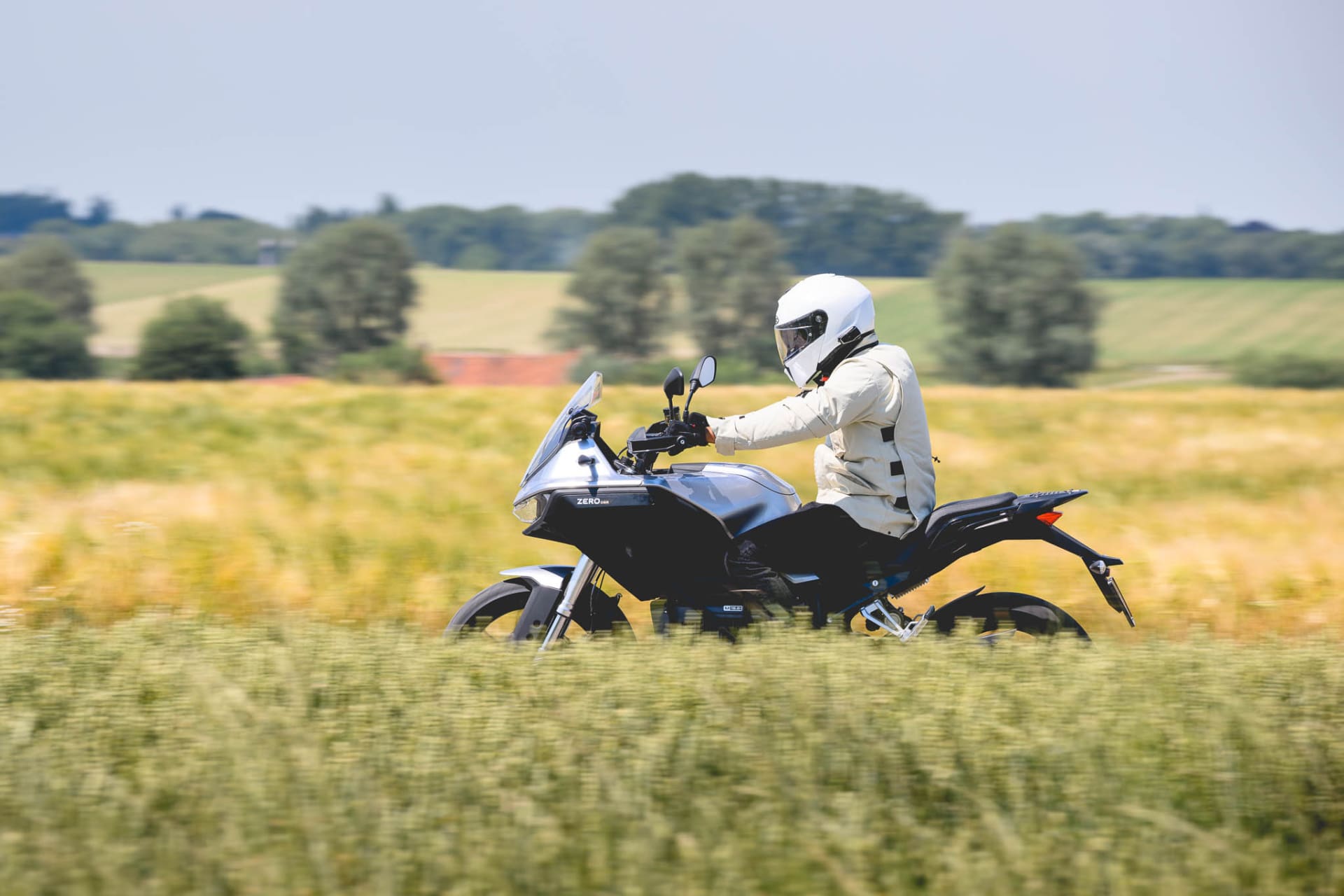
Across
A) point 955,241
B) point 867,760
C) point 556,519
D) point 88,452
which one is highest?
point 955,241

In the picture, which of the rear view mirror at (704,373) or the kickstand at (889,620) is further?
the kickstand at (889,620)

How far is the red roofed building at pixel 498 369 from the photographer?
50.0 m

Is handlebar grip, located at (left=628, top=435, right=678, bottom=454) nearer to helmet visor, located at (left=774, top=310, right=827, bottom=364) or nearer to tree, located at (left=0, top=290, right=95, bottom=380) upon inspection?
helmet visor, located at (left=774, top=310, right=827, bottom=364)

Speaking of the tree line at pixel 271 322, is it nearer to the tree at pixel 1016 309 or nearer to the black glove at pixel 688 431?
the tree at pixel 1016 309

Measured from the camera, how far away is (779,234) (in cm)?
6962

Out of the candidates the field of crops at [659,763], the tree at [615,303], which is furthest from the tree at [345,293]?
the field of crops at [659,763]

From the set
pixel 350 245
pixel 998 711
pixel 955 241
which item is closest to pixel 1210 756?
pixel 998 711

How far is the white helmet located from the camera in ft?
15.4

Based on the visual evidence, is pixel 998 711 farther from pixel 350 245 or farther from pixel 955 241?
pixel 350 245

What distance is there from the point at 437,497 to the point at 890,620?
7150 millimetres

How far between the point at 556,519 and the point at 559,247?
73.6 meters

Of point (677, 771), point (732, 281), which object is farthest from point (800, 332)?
point (732, 281)

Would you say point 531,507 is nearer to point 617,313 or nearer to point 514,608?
point 514,608

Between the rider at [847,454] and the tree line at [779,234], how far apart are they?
60.4 meters
